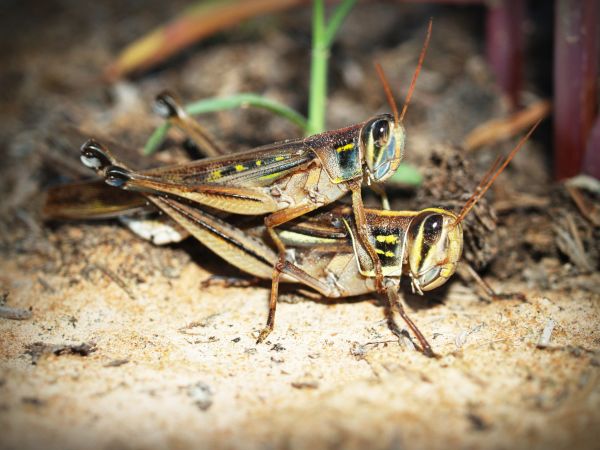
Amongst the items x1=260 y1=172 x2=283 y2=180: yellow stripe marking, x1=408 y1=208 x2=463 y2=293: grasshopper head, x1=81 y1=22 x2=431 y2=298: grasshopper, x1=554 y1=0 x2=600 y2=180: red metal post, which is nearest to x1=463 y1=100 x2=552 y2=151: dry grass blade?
x1=554 y1=0 x2=600 y2=180: red metal post

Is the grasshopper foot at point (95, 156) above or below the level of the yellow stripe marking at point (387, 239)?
above

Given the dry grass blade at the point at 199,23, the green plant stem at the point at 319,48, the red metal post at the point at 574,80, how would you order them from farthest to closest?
the dry grass blade at the point at 199,23 → the green plant stem at the point at 319,48 → the red metal post at the point at 574,80

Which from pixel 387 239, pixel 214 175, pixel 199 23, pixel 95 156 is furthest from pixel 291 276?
pixel 199 23

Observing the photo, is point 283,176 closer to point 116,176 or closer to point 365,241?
point 365,241

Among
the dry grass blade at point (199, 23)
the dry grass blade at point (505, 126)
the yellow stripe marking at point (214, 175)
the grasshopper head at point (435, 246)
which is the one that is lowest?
the grasshopper head at point (435, 246)

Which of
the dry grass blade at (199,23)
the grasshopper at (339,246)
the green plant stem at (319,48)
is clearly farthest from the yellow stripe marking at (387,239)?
the dry grass blade at (199,23)

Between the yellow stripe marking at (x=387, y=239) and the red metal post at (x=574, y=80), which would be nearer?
the yellow stripe marking at (x=387, y=239)

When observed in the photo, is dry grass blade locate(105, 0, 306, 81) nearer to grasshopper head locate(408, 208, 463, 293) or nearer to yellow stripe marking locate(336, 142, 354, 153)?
yellow stripe marking locate(336, 142, 354, 153)

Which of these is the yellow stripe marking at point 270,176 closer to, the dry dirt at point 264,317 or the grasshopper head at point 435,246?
the dry dirt at point 264,317
